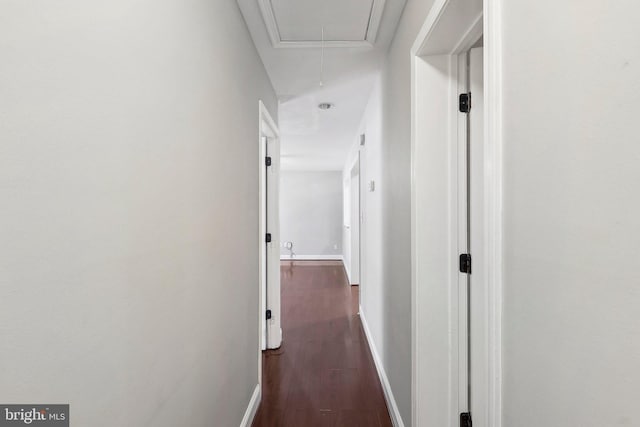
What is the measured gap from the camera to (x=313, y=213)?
9.04 m

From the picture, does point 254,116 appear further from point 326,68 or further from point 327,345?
point 327,345

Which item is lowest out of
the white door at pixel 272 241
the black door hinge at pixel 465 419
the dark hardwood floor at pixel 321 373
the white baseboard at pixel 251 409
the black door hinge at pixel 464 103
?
the dark hardwood floor at pixel 321 373

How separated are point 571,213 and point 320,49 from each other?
2130mm

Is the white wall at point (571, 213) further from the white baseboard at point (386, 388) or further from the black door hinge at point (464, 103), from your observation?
the white baseboard at point (386, 388)

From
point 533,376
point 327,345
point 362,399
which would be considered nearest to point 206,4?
point 533,376

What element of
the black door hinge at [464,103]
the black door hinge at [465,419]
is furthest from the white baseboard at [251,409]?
the black door hinge at [464,103]

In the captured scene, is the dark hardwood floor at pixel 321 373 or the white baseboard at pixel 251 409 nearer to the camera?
the white baseboard at pixel 251 409

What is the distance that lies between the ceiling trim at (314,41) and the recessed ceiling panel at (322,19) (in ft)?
0.05

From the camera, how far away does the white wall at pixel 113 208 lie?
22.2 inches

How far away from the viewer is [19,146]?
0.55m

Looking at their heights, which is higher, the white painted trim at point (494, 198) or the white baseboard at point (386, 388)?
the white painted trim at point (494, 198)

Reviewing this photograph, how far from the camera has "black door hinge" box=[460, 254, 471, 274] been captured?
153 centimetres

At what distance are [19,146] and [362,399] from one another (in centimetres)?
250

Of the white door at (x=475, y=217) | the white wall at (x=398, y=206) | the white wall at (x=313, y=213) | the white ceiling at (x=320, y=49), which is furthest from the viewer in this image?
the white wall at (x=313, y=213)
